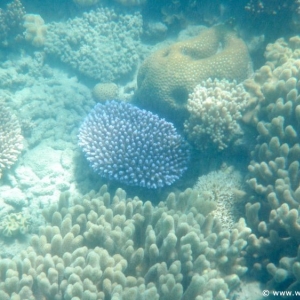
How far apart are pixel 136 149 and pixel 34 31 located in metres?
6.04

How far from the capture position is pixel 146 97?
261 inches

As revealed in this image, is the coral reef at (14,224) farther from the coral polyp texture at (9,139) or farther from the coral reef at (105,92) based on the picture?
the coral reef at (105,92)

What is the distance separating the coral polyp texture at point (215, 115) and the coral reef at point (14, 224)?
11.3ft

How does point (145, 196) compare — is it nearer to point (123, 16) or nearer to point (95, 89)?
point (95, 89)

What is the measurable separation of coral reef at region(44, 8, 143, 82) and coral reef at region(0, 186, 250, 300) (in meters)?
5.33

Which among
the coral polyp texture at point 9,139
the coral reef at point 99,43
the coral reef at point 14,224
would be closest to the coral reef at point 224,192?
the coral reef at point 14,224

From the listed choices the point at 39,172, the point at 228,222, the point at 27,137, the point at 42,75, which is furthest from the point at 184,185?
the point at 42,75

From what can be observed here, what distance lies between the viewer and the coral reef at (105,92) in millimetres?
7961

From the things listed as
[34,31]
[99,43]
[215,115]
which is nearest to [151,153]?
[215,115]

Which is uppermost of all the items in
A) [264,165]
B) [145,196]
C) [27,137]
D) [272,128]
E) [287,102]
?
[287,102]

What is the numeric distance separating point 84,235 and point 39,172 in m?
2.65

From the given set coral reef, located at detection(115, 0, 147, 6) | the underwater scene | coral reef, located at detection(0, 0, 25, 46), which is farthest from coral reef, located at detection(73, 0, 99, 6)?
coral reef, located at detection(0, 0, 25, 46)

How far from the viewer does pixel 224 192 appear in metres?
4.89

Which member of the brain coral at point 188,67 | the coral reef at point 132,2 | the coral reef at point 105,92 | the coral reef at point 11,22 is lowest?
the coral reef at point 105,92
